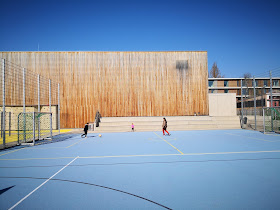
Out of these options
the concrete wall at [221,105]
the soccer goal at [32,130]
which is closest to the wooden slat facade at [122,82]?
the concrete wall at [221,105]

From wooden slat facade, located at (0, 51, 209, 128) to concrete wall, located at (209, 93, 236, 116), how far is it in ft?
3.95

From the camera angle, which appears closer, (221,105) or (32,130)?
(32,130)

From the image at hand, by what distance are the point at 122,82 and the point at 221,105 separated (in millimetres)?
14528

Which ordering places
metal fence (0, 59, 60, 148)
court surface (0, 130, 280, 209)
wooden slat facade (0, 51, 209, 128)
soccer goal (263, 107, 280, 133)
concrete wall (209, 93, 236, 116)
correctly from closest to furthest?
court surface (0, 130, 280, 209) → soccer goal (263, 107, 280, 133) → metal fence (0, 59, 60, 148) → wooden slat facade (0, 51, 209, 128) → concrete wall (209, 93, 236, 116)

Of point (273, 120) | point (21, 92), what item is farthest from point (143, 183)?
point (21, 92)

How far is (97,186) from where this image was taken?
473cm

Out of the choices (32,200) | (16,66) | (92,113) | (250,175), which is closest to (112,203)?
(32,200)

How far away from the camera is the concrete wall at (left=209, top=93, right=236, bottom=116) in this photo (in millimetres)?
26047

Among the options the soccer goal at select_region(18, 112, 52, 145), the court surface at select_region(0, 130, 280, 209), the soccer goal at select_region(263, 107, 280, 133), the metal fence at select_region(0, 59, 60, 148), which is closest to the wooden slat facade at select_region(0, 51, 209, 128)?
the metal fence at select_region(0, 59, 60, 148)

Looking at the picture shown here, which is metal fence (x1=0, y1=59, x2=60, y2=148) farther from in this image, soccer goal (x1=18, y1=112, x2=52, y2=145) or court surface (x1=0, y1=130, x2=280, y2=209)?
court surface (x1=0, y1=130, x2=280, y2=209)

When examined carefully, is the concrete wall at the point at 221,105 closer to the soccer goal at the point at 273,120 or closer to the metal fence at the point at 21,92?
the soccer goal at the point at 273,120

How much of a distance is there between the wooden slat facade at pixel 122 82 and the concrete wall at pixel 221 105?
1205 mm

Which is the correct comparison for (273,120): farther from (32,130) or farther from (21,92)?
(21,92)

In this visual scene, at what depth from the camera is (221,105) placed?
2617cm
